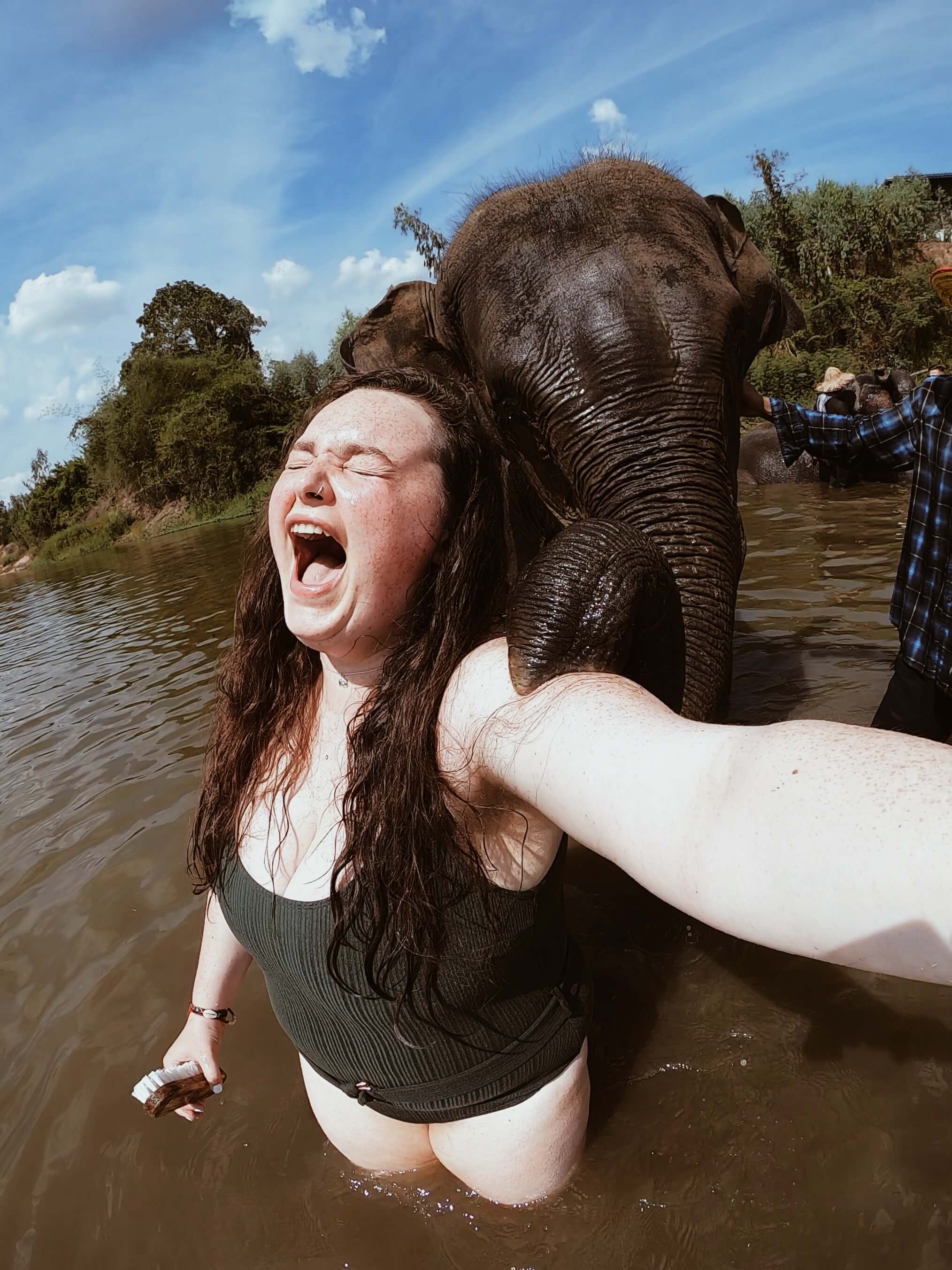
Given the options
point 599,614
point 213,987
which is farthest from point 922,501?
point 213,987

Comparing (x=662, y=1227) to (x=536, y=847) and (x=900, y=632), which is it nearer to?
(x=536, y=847)

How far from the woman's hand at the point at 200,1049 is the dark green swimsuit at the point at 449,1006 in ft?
1.10

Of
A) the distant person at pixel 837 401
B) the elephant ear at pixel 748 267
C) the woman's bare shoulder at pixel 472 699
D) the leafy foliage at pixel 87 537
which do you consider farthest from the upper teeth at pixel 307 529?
the leafy foliage at pixel 87 537

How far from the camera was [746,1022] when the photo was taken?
2264 millimetres

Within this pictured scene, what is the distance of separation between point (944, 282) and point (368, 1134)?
2.66 m

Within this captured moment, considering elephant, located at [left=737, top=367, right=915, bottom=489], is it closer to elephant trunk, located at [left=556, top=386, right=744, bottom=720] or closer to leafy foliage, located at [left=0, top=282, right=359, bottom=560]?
elephant trunk, located at [left=556, top=386, right=744, bottom=720]

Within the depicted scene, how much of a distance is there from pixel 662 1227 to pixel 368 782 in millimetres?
1144

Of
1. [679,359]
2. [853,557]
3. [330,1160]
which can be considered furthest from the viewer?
[853,557]

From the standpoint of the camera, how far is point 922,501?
10.1 ft

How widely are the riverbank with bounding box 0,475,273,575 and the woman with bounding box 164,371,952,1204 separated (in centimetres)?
3369

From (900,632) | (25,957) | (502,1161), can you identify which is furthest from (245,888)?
(900,632)

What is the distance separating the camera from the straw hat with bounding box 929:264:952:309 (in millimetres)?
2402

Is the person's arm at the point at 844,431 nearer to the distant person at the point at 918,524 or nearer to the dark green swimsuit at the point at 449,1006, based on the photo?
the distant person at the point at 918,524

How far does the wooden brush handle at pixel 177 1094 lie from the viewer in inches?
72.6
